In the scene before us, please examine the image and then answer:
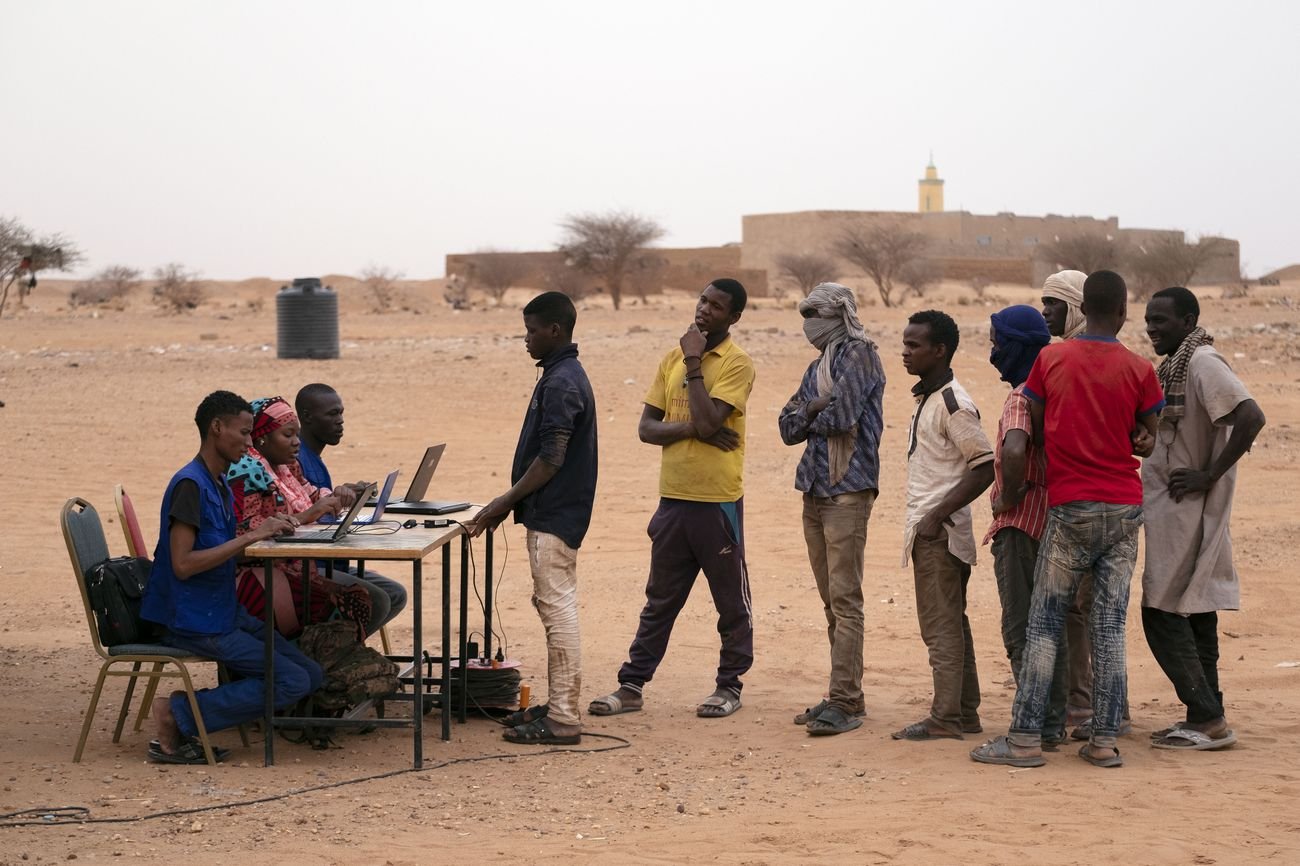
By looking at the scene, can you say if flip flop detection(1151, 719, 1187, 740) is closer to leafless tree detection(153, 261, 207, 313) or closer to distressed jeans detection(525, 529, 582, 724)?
distressed jeans detection(525, 529, 582, 724)

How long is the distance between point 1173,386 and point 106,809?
4.54 metres

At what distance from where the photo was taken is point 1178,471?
19.6 ft

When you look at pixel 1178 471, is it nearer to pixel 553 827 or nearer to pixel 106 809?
pixel 553 827

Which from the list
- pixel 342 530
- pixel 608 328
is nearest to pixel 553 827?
pixel 342 530

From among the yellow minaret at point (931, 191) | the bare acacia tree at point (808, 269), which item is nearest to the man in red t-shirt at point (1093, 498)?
the bare acacia tree at point (808, 269)

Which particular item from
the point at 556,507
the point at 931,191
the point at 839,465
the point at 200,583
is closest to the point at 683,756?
the point at 556,507

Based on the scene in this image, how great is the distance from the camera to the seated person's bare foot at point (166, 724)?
5.99m

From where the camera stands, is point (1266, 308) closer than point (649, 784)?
No

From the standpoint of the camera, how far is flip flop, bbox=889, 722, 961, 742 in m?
6.25

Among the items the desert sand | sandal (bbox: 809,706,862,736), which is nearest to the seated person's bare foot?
the desert sand

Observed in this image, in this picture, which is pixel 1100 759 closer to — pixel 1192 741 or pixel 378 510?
pixel 1192 741

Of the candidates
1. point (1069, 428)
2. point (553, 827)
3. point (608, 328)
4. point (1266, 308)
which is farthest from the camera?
point (1266, 308)

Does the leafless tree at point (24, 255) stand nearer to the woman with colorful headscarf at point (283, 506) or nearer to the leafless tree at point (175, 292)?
the leafless tree at point (175, 292)

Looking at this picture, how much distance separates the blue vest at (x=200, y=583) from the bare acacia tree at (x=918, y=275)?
→ 1744 inches
